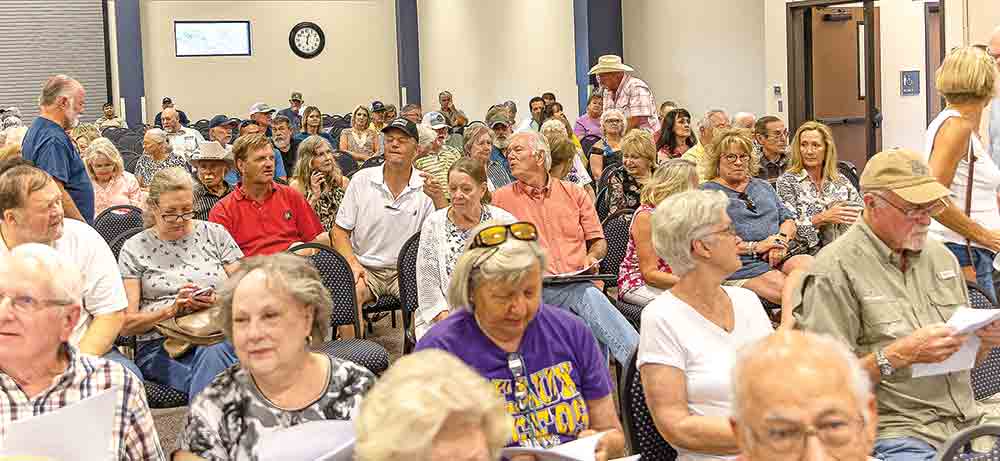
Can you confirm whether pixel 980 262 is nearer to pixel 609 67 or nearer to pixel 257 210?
pixel 257 210

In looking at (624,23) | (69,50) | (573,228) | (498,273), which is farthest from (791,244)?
(69,50)

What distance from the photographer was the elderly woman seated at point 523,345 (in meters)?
2.95

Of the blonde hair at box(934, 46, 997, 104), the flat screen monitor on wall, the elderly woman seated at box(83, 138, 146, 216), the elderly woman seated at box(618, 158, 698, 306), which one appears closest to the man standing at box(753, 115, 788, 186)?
the elderly woman seated at box(618, 158, 698, 306)

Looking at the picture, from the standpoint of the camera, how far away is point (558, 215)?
5.57 meters

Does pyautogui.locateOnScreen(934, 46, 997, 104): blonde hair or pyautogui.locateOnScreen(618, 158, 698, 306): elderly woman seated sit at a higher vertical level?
pyautogui.locateOnScreen(934, 46, 997, 104): blonde hair

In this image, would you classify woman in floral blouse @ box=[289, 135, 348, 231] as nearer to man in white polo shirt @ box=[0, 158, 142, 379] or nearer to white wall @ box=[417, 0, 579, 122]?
man in white polo shirt @ box=[0, 158, 142, 379]

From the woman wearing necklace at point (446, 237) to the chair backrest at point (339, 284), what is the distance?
281 mm

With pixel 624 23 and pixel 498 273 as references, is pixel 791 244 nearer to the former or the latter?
pixel 498 273

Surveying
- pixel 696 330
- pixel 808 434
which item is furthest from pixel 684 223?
pixel 808 434

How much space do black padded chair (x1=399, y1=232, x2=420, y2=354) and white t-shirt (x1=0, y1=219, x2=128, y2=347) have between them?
4.95 feet

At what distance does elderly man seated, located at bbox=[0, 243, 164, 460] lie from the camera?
2.54 metres

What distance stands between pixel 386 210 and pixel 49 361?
3548 millimetres

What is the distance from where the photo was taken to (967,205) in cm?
440

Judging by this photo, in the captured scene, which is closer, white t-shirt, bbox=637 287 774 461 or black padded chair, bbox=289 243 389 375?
white t-shirt, bbox=637 287 774 461
